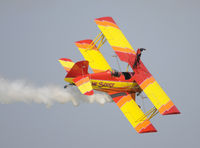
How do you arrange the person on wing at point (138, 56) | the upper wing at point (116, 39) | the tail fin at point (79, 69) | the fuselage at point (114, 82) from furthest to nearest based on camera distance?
the upper wing at point (116, 39)
the person on wing at point (138, 56)
the fuselage at point (114, 82)
the tail fin at point (79, 69)

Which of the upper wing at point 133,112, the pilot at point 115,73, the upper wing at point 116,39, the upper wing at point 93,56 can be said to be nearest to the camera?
the upper wing at point 133,112

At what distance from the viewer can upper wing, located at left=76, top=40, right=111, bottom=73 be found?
94.7ft

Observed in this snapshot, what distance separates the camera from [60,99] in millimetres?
27078

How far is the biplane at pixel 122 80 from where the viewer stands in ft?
84.0

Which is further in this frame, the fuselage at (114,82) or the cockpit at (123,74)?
the cockpit at (123,74)

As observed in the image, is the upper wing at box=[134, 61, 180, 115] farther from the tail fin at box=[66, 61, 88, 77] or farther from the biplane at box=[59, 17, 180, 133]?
the tail fin at box=[66, 61, 88, 77]

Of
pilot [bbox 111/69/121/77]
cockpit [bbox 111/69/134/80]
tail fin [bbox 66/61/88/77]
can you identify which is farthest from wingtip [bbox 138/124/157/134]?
tail fin [bbox 66/61/88/77]

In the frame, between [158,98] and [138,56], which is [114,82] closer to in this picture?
[138,56]

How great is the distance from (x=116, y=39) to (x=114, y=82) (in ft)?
9.85

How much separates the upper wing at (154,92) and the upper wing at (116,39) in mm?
943

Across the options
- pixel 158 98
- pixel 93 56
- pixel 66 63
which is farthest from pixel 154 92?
pixel 66 63

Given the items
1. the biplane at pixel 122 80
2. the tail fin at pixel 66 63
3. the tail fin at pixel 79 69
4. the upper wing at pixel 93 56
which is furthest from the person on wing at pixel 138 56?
the tail fin at pixel 66 63

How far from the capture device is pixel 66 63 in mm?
27859

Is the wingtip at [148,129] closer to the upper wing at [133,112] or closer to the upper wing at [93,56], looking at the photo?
the upper wing at [133,112]
